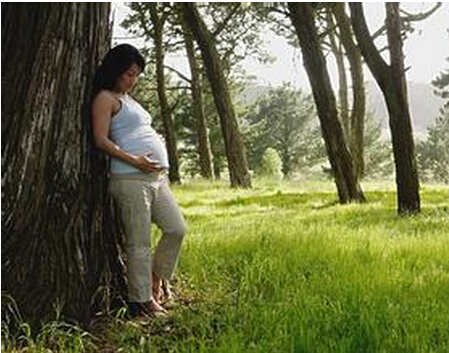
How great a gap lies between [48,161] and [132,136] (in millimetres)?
639

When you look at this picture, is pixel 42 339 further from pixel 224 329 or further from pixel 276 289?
pixel 276 289

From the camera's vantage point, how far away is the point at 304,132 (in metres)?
64.2

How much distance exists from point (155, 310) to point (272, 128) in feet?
188

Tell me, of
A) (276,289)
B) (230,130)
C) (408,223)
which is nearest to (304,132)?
(230,130)

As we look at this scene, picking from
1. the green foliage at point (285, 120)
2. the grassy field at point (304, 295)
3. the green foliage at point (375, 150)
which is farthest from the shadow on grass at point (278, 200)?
the green foliage at point (375, 150)

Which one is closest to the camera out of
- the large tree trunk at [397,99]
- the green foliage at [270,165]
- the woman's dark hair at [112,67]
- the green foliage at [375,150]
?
the woman's dark hair at [112,67]

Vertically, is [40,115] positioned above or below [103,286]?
above

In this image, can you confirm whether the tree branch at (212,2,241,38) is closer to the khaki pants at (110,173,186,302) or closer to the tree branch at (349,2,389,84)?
the tree branch at (349,2,389,84)

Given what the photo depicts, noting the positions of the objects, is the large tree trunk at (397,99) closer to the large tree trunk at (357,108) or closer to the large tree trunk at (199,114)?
the large tree trunk at (357,108)

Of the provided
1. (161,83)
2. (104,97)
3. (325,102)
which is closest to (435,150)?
(161,83)

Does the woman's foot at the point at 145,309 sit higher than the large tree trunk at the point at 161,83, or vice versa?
the large tree trunk at the point at 161,83

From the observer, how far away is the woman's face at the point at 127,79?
514cm

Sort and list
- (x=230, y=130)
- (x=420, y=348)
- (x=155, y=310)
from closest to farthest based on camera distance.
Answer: (x=420, y=348)
(x=155, y=310)
(x=230, y=130)

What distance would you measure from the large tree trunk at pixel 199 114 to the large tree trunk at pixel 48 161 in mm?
20215
